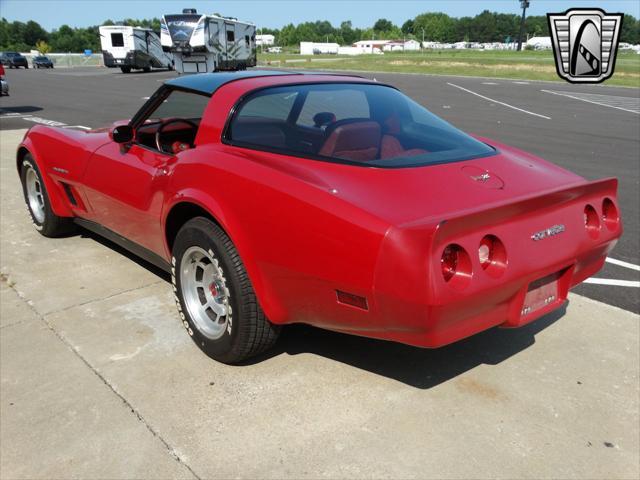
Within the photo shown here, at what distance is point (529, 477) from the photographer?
2.21m

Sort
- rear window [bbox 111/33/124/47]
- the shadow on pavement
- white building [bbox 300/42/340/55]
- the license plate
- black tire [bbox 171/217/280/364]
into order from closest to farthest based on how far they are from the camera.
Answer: the license plate
black tire [bbox 171/217/280/364]
the shadow on pavement
rear window [bbox 111/33/124/47]
white building [bbox 300/42/340/55]

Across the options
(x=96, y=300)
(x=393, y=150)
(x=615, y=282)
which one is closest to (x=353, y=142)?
(x=393, y=150)

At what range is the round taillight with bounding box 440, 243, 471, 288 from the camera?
6.95 feet

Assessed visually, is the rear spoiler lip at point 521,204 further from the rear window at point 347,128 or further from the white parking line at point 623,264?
the white parking line at point 623,264

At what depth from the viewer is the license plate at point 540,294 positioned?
248 cm

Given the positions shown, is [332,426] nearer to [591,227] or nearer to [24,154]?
[591,227]

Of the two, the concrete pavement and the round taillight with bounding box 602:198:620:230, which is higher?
the round taillight with bounding box 602:198:620:230

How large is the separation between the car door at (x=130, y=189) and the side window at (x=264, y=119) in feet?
1.44

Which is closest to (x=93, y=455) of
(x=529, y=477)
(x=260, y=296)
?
(x=260, y=296)

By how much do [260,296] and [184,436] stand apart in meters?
0.67

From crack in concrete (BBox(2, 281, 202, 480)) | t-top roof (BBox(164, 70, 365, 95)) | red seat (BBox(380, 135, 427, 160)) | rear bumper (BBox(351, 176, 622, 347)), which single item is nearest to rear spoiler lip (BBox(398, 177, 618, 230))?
rear bumper (BBox(351, 176, 622, 347))

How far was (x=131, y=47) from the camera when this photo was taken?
3584 cm

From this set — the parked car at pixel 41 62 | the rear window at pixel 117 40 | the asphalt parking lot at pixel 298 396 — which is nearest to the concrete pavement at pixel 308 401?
the asphalt parking lot at pixel 298 396

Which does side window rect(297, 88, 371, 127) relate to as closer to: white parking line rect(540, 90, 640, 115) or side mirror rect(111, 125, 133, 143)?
side mirror rect(111, 125, 133, 143)
